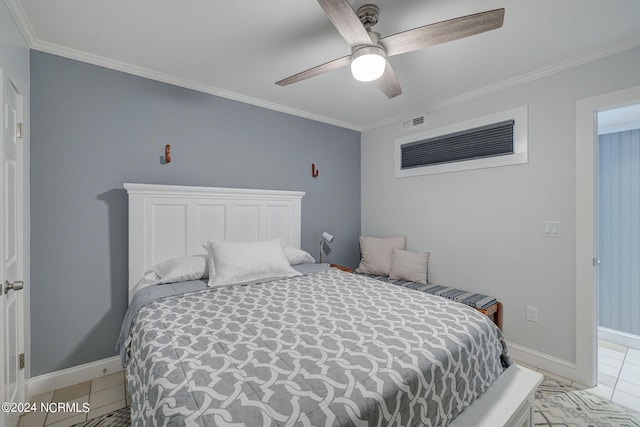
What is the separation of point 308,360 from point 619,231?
3667 millimetres

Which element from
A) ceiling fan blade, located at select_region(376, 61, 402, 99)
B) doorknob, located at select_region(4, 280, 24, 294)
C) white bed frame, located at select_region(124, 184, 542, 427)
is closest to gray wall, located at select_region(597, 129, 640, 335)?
white bed frame, located at select_region(124, 184, 542, 427)

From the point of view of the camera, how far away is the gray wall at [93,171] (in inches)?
81.4

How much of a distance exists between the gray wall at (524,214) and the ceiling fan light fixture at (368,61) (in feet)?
5.48

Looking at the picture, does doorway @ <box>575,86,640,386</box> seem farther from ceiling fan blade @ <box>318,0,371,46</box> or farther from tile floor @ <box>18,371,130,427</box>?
tile floor @ <box>18,371,130,427</box>

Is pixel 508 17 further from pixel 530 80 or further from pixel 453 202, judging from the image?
pixel 453 202

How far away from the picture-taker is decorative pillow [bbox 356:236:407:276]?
335 cm

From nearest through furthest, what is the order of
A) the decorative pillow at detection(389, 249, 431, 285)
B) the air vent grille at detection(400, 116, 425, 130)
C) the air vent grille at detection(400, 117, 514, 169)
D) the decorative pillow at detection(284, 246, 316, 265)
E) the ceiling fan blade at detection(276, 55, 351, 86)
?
the ceiling fan blade at detection(276, 55, 351, 86) → the air vent grille at detection(400, 117, 514, 169) → the decorative pillow at detection(284, 246, 316, 265) → the decorative pillow at detection(389, 249, 431, 285) → the air vent grille at detection(400, 116, 425, 130)

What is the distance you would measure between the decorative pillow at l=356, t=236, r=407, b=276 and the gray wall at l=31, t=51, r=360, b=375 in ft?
5.75

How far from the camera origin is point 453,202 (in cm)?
304

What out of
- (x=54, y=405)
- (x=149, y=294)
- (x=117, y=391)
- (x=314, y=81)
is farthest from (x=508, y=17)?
(x=54, y=405)

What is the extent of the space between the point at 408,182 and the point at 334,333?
2.50 metres

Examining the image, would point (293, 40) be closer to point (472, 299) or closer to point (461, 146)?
point (461, 146)

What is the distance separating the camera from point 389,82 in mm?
1970

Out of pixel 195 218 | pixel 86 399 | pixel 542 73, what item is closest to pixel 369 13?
pixel 542 73
